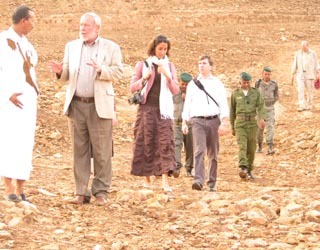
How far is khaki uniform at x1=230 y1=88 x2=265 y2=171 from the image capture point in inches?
469

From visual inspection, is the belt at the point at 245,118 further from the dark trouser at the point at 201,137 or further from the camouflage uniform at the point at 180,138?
the dark trouser at the point at 201,137

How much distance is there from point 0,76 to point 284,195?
3.24m

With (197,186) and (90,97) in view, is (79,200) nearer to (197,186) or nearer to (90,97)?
(90,97)

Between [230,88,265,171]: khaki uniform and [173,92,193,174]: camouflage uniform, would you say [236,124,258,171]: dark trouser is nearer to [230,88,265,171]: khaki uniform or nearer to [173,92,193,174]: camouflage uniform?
[230,88,265,171]: khaki uniform

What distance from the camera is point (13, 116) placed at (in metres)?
7.47

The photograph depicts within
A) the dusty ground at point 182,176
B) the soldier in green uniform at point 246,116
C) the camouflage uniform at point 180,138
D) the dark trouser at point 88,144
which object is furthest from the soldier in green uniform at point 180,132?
the dark trouser at point 88,144

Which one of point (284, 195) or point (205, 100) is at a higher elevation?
point (205, 100)

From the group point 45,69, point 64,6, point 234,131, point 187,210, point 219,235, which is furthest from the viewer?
point 64,6

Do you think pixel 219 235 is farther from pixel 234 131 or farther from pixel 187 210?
pixel 234 131

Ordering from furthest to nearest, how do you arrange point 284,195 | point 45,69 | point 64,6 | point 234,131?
point 64,6 < point 45,69 < point 234,131 < point 284,195

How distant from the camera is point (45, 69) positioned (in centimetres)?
2005

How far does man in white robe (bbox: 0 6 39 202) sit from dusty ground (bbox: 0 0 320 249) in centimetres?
34

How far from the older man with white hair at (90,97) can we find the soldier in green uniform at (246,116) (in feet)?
13.4

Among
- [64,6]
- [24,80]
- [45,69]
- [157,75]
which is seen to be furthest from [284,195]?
[64,6]
